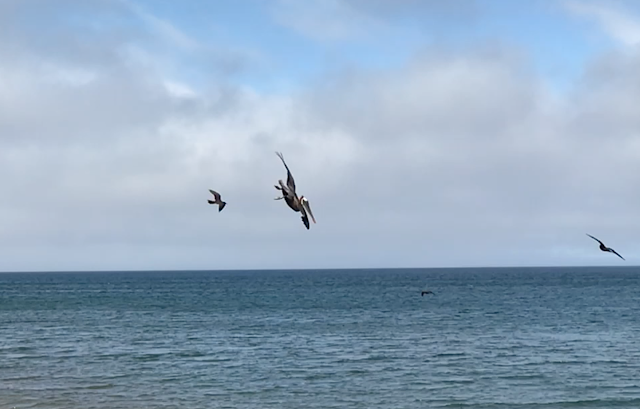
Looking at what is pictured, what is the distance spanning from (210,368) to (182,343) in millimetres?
15537

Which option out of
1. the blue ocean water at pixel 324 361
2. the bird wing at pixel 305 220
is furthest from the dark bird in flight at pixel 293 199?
the blue ocean water at pixel 324 361

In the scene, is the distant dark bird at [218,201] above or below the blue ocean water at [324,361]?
above

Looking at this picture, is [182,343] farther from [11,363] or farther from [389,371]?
[389,371]

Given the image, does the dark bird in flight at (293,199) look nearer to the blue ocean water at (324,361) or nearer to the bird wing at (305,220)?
the bird wing at (305,220)

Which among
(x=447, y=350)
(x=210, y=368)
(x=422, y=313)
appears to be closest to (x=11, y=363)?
(x=210, y=368)

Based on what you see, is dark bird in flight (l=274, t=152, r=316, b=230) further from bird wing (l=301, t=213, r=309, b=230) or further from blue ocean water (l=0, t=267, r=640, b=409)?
blue ocean water (l=0, t=267, r=640, b=409)

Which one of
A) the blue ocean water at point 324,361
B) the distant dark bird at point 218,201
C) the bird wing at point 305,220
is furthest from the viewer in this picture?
the blue ocean water at point 324,361

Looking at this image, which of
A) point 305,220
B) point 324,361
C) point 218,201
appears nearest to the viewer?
point 305,220

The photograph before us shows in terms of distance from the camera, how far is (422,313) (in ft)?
328

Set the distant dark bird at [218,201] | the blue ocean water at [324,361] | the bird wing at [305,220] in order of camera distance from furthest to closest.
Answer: the blue ocean water at [324,361], the distant dark bird at [218,201], the bird wing at [305,220]

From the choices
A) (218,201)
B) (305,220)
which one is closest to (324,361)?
(218,201)

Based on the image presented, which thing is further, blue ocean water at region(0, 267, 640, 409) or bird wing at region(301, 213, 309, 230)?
blue ocean water at region(0, 267, 640, 409)

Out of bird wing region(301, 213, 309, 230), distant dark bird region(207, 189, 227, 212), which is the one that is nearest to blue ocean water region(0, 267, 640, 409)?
distant dark bird region(207, 189, 227, 212)

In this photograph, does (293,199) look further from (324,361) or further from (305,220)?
(324,361)
